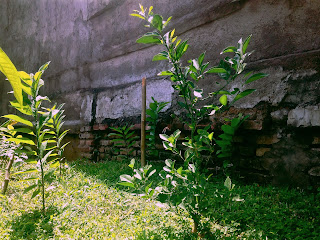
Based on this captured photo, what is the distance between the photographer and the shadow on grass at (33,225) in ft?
5.33

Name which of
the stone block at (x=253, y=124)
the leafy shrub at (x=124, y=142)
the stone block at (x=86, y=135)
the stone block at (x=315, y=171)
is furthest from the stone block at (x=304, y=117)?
the stone block at (x=86, y=135)

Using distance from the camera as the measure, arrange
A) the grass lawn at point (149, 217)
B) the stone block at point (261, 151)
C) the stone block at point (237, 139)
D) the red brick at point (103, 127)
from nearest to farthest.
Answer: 1. the grass lawn at point (149, 217)
2. the stone block at point (261, 151)
3. the stone block at point (237, 139)
4. the red brick at point (103, 127)

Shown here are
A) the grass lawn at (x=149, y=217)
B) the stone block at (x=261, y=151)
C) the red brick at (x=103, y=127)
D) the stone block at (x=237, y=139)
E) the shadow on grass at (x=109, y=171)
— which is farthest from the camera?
the red brick at (x=103, y=127)

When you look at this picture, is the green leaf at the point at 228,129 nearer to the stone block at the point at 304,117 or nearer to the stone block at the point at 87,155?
the stone block at the point at 304,117

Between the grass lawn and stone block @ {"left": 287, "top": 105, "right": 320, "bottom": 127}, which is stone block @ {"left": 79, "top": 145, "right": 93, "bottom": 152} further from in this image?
stone block @ {"left": 287, "top": 105, "right": 320, "bottom": 127}

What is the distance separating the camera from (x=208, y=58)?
9.61 feet

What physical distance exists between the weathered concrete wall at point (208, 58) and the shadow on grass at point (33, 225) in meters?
1.85

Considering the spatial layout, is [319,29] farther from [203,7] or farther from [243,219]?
[243,219]

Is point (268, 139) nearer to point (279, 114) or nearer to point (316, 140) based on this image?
point (279, 114)

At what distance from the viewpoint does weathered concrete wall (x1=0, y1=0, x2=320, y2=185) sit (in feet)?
7.29

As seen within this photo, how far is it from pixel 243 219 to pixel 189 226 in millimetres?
400

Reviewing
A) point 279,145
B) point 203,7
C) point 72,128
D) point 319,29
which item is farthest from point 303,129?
point 72,128

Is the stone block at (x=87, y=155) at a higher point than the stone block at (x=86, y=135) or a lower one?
lower

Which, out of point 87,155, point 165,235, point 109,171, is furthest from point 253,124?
point 87,155
